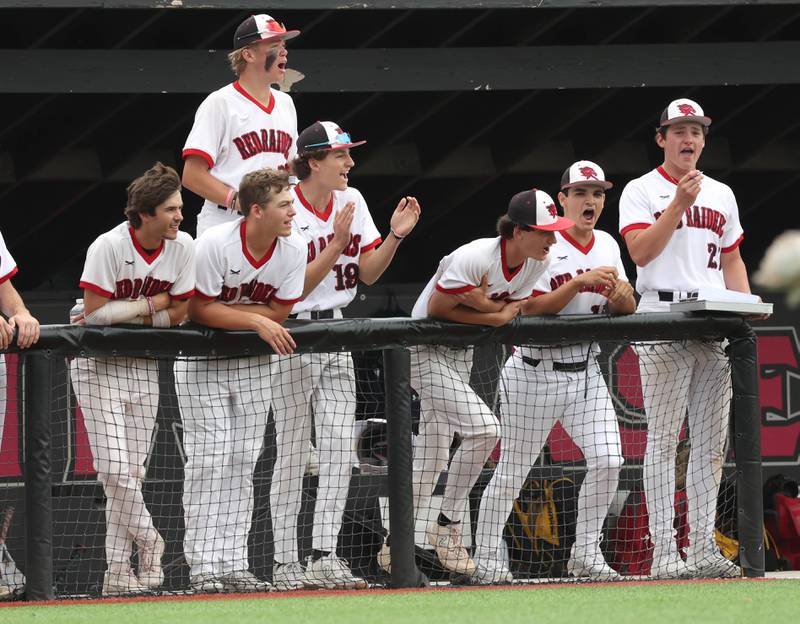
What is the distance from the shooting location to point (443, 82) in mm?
7023

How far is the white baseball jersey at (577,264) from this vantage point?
5.37 m

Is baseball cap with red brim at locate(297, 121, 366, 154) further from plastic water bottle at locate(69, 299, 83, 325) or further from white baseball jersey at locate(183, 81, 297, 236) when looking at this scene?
plastic water bottle at locate(69, 299, 83, 325)

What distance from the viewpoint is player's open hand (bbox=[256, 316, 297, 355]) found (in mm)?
4535

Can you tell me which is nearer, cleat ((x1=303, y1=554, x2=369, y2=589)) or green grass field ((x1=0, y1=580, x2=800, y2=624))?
green grass field ((x1=0, y1=580, x2=800, y2=624))

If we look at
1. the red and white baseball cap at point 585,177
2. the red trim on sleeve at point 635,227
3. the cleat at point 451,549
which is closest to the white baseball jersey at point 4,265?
the cleat at point 451,549

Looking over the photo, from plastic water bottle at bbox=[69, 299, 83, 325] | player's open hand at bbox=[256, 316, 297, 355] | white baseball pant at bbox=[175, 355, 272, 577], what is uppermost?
plastic water bottle at bbox=[69, 299, 83, 325]

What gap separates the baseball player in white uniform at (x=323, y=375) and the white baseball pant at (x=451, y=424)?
321 millimetres

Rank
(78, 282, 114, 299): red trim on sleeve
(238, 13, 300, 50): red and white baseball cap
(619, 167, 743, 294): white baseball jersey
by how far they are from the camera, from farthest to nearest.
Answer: (619, 167, 743, 294): white baseball jersey
(238, 13, 300, 50): red and white baseball cap
(78, 282, 114, 299): red trim on sleeve

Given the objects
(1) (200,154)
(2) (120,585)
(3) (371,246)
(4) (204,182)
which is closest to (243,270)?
(4) (204,182)

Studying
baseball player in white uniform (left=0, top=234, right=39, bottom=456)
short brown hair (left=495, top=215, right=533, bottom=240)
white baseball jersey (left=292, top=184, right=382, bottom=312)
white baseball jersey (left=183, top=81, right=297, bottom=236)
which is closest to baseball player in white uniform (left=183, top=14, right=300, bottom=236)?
white baseball jersey (left=183, top=81, right=297, bottom=236)

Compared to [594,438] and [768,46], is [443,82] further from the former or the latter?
[594,438]

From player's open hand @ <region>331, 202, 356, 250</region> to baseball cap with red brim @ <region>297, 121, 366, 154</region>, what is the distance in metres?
0.32

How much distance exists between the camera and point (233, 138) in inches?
203

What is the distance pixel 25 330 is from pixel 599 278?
6.93ft
